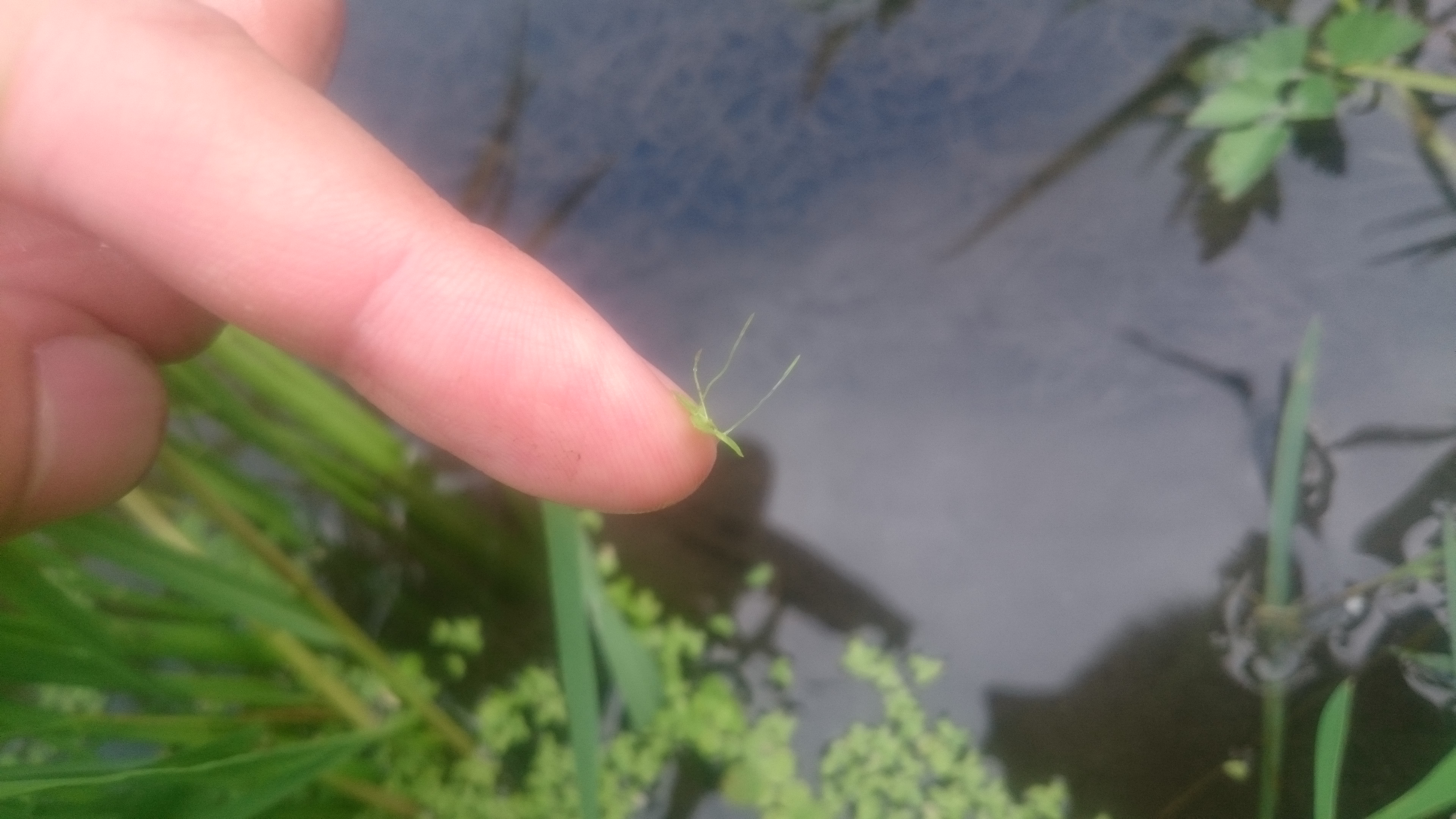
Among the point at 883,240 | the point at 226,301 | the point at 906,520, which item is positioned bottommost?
the point at 226,301

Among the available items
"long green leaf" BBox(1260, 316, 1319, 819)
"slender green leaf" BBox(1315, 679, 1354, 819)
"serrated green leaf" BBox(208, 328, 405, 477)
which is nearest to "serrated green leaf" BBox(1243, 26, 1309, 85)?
"long green leaf" BBox(1260, 316, 1319, 819)

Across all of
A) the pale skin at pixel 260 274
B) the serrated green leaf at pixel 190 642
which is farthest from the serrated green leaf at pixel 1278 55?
the serrated green leaf at pixel 190 642

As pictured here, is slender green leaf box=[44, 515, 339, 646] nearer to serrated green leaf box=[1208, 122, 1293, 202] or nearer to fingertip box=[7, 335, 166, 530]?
fingertip box=[7, 335, 166, 530]

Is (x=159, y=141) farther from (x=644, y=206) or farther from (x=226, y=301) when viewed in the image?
(x=644, y=206)

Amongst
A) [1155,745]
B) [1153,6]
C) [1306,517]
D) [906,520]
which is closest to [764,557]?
[906,520]

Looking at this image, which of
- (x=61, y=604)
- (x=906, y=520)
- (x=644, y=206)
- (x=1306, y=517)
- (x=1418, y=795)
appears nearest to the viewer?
(x=1418, y=795)

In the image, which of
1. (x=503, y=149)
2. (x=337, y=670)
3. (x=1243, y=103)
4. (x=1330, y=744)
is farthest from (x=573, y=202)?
(x=1330, y=744)
